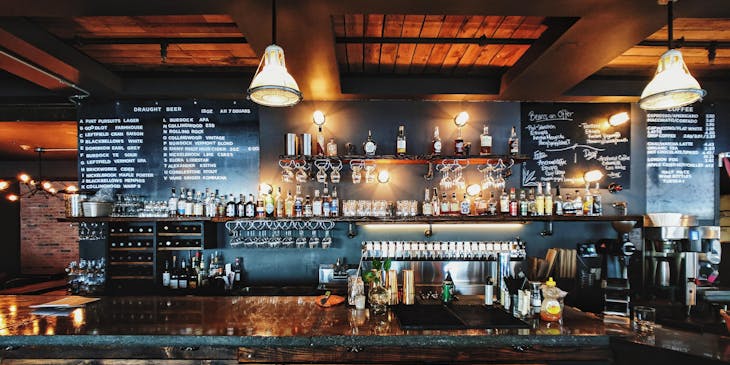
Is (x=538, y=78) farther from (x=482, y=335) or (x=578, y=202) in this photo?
(x=482, y=335)

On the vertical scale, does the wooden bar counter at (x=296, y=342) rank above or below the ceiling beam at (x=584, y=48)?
below

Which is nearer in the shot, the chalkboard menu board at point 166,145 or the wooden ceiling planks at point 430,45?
the wooden ceiling planks at point 430,45

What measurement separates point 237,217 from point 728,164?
17.9 ft

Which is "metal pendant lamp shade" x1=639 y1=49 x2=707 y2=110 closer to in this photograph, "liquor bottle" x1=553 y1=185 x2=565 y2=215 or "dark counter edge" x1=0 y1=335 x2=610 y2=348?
"dark counter edge" x1=0 y1=335 x2=610 y2=348

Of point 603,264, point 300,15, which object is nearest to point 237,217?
point 300,15

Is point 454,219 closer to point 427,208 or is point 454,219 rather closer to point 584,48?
point 427,208

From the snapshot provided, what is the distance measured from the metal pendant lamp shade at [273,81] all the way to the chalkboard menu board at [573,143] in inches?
122

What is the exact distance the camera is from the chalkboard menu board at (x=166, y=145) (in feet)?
14.4

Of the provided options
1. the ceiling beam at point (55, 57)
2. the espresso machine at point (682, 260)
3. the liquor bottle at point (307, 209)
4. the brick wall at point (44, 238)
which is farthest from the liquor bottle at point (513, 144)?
the brick wall at point (44, 238)

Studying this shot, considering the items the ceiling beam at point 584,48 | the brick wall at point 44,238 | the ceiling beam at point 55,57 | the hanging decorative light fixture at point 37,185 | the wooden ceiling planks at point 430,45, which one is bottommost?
the brick wall at point 44,238

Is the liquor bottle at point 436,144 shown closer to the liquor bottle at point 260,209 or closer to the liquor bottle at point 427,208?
the liquor bottle at point 427,208

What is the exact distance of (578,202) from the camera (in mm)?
4285

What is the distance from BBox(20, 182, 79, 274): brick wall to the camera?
31.5ft

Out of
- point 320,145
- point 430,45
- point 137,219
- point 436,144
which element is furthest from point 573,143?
point 137,219
